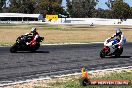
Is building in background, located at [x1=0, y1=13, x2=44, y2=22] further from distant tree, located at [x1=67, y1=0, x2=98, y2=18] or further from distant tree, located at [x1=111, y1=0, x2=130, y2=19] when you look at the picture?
distant tree, located at [x1=67, y1=0, x2=98, y2=18]

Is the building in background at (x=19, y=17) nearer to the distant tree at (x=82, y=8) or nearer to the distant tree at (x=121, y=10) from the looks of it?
the distant tree at (x=121, y=10)

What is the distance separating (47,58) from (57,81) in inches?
296

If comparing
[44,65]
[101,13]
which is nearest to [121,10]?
[101,13]

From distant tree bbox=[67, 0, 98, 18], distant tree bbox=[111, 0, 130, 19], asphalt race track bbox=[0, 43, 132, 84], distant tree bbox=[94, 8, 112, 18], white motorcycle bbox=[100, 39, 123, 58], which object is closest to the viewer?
asphalt race track bbox=[0, 43, 132, 84]

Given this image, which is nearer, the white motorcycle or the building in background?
the white motorcycle

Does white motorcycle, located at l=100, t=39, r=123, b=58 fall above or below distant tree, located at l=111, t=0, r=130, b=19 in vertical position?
above

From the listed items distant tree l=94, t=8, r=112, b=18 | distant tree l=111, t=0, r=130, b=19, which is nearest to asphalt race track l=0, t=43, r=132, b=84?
distant tree l=111, t=0, r=130, b=19

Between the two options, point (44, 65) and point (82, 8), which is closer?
point (44, 65)

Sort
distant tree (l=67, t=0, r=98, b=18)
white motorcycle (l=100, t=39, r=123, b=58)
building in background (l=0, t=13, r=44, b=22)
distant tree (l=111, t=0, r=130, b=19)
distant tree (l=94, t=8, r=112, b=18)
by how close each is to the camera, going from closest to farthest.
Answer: white motorcycle (l=100, t=39, r=123, b=58) → building in background (l=0, t=13, r=44, b=22) → distant tree (l=111, t=0, r=130, b=19) → distant tree (l=94, t=8, r=112, b=18) → distant tree (l=67, t=0, r=98, b=18)

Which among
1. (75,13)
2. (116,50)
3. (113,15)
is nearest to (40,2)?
(75,13)

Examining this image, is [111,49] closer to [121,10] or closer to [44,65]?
[44,65]

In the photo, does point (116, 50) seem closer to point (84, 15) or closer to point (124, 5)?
point (124, 5)

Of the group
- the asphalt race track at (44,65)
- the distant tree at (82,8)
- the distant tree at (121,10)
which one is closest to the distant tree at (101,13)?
the distant tree at (82,8)

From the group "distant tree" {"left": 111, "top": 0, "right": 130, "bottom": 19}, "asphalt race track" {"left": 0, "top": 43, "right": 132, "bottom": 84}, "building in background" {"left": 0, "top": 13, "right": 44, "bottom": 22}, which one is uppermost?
"asphalt race track" {"left": 0, "top": 43, "right": 132, "bottom": 84}
